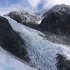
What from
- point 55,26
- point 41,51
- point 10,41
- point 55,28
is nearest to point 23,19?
point 55,26

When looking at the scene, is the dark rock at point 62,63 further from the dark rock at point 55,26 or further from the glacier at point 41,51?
the dark rock at point 55,26

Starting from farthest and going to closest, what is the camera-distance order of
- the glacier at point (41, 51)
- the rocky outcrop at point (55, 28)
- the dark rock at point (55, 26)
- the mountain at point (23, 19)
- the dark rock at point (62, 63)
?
the mountain at point (23, 19) < the dark rock at point (55, 26) < the rocky outcrop at point (55, 28) < the glacier at point (41, 51) < the dark rock at point (62, 63)

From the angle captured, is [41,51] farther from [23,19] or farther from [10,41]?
[23,19]

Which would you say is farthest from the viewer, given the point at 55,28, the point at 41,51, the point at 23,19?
the point at 23,19

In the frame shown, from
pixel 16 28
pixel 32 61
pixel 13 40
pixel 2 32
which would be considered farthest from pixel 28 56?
pixel 16 28

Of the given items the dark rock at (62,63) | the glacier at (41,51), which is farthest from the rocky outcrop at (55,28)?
the dark rock at (62,63)

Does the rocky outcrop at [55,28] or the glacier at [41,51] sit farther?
the rocky outcrop at [55,28]

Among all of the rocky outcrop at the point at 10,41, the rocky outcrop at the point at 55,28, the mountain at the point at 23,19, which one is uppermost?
the mountain at the point at 23,19

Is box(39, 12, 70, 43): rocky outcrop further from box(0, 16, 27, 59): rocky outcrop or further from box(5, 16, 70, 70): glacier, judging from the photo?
box(0, 16, 27, 59): rocky outcrop

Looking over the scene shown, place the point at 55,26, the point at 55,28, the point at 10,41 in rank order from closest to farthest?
the point at 10,41
the point at 55,28
the point at 55,26
